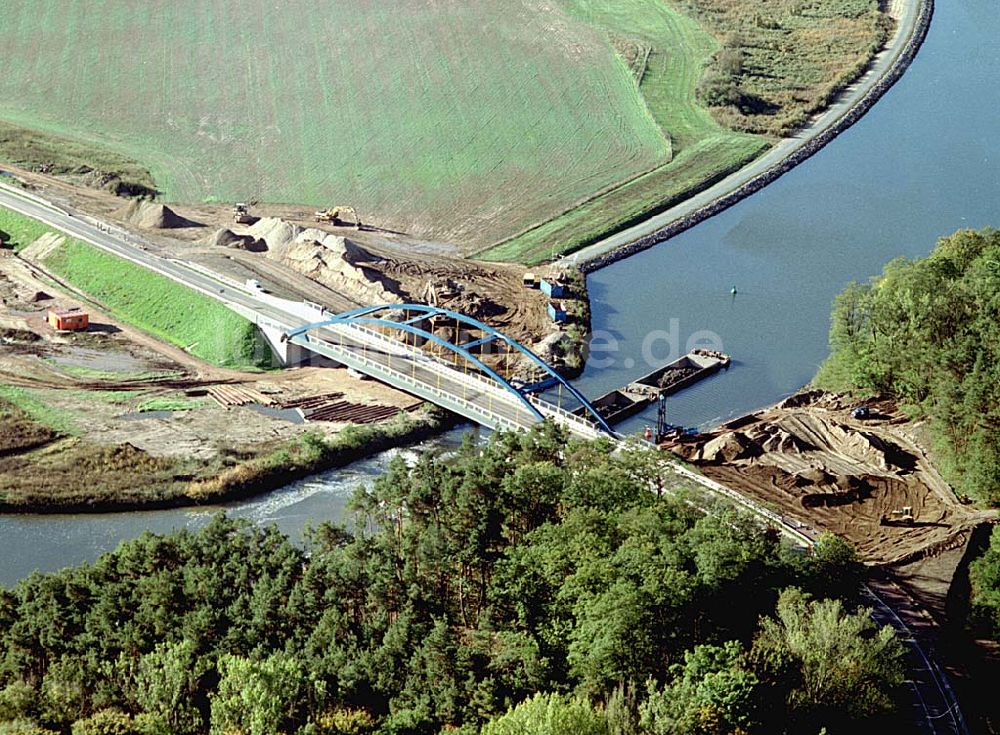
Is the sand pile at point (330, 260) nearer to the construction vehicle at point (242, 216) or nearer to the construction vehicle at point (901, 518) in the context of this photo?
the construction vehicle at point (242, 216)

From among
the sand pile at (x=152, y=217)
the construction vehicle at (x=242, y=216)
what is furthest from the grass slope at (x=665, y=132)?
the sand pile at (x=152, y=217)

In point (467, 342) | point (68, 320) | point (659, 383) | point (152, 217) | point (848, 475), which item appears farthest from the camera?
point (152, 217)

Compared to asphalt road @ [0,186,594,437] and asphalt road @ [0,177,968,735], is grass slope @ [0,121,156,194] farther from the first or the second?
asphalt road @ [0,186,594,437]

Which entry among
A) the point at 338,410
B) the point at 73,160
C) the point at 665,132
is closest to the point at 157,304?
the point at 338,410

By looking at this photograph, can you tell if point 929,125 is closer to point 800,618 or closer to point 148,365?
point 148,365

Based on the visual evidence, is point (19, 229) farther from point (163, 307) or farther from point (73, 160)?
point (163, 307)

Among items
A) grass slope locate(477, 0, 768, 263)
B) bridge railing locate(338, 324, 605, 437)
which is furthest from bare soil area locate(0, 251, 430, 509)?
grass slope locate(477, 0, 768, 263)

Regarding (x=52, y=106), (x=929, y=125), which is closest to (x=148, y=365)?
(x=52, y=106)

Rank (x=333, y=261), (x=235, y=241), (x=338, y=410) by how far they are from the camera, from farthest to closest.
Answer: (x=235, y=241)
(x=333, y=261)
(x=338, y=410)
